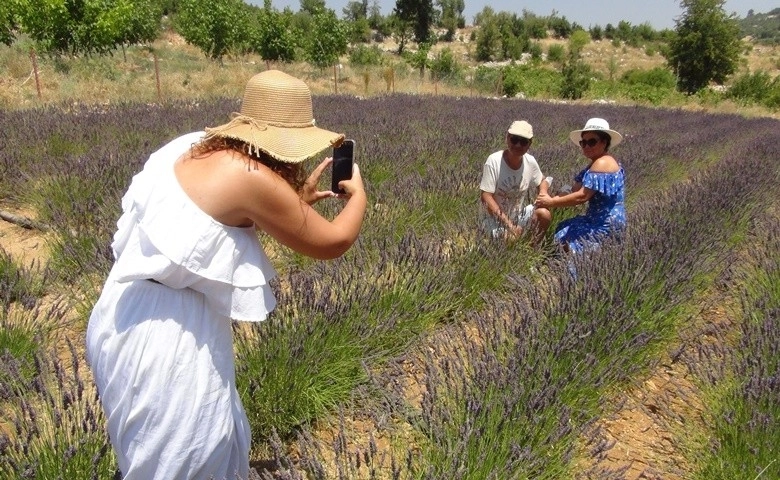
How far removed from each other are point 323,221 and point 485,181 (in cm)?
259

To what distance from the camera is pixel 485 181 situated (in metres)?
3.62

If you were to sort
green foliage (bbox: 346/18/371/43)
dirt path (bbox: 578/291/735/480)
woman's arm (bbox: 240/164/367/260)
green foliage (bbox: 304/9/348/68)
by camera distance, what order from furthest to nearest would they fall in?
green foliage (bbox: 346/18/371/43) → green foliage (bbox: 304/9/348/68) → dirt path (bbox: 578/291/735/480) → woman's arm (bbox: 240/164/367/260)

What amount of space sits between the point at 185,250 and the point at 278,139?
29cm

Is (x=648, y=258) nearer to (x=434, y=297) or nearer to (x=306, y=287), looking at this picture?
(x=434, y=297)

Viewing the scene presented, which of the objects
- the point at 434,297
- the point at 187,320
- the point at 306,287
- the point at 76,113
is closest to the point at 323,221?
the point at 187,320

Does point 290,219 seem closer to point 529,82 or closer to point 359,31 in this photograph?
point 529,82

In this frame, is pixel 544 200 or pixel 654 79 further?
pixel 654 79

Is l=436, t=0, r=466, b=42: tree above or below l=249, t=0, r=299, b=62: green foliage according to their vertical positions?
above

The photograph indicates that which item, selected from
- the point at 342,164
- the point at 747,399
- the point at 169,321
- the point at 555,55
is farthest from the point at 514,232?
the point at 555,55

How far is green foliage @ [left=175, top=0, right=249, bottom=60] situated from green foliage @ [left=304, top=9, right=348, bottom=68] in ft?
11.6

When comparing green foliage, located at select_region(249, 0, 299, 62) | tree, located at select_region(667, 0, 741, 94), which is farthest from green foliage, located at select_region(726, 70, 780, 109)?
green foliage, located at select_region(249, 0, 299, 62)

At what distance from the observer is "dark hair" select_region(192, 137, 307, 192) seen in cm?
112

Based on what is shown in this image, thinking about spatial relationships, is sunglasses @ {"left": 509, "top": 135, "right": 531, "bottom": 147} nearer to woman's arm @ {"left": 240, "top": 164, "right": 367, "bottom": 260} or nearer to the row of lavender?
the row of lavender

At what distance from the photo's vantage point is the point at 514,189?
12.1ft
